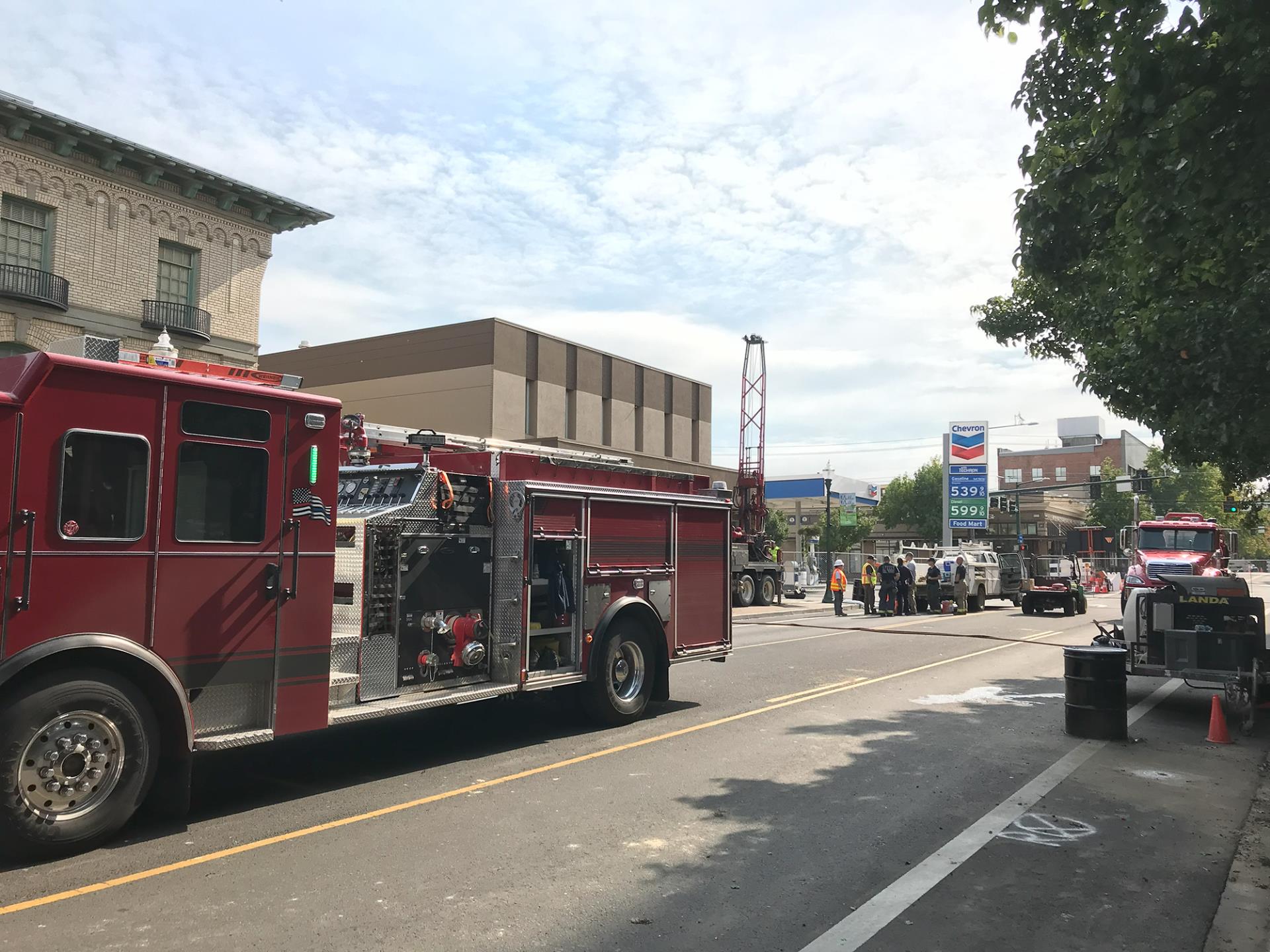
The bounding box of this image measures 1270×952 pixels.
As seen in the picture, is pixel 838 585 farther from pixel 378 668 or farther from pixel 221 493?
pixel 221 493

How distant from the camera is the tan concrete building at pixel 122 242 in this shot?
65.9ft

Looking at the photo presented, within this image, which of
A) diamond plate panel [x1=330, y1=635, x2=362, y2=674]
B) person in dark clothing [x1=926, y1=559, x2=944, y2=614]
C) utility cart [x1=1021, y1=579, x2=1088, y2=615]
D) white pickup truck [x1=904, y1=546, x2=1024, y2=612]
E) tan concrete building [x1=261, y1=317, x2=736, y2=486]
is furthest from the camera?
tan concrete building [x1=261, y1=317, x2=736, y2=486]

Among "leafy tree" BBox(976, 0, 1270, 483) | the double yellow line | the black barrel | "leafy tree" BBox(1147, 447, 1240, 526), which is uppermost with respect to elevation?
"leafy tree" BBox(1147, 447, 1240, 526)

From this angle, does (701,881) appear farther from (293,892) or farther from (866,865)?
(293,892)

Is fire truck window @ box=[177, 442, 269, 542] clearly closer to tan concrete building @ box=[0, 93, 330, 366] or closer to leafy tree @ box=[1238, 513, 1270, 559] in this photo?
tan concrete building @ box=[0, 93, 330, 366]

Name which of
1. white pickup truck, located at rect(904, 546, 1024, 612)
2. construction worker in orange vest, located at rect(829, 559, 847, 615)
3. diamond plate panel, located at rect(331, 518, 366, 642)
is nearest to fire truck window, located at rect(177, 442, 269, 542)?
diamond plate panel, located at rect(331, 518, 366, 642)

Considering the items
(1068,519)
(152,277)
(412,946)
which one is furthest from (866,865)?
(1068,519)

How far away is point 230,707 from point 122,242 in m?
19.9

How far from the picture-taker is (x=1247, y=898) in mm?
4930

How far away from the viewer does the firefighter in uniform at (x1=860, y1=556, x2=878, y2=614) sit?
26.6 metres

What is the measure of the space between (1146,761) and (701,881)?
17.4ft

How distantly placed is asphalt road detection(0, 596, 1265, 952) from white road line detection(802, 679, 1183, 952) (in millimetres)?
24

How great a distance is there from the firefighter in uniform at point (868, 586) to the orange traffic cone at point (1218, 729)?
1736 cm

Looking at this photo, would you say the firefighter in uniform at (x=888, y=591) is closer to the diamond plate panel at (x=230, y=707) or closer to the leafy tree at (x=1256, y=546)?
the diamond plate panel at (x=230, y=707)
